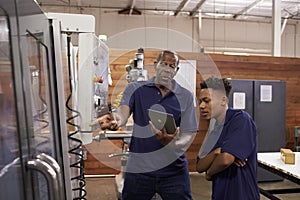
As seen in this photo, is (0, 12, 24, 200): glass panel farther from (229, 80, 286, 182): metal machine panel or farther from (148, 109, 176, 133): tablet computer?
(229, 80, 286, 182): metal machine panel

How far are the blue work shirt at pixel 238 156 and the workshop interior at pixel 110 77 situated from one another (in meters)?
0.64

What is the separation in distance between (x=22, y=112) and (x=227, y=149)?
1.21 metres

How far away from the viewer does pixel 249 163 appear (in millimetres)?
1738

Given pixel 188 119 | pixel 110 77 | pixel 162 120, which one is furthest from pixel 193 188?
pixel 162 120

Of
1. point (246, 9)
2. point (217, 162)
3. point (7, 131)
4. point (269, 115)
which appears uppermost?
point (246, 9)

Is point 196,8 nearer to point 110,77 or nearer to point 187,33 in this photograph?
point 187,33

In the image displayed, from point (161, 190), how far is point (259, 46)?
598 cm

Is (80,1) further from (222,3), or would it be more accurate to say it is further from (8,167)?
(8,167)

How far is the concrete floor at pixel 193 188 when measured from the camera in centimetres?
385

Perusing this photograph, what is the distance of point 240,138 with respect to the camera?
1676 mm

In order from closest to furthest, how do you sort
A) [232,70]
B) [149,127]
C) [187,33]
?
[149,127]
[232,70]
[187,33]

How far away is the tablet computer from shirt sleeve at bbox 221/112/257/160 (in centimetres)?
33

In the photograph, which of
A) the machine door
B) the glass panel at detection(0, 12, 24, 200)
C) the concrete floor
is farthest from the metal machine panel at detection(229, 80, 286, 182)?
the glass panel at detection(0, 12, 24, 200)

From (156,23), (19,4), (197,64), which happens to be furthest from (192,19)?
(19,4)
